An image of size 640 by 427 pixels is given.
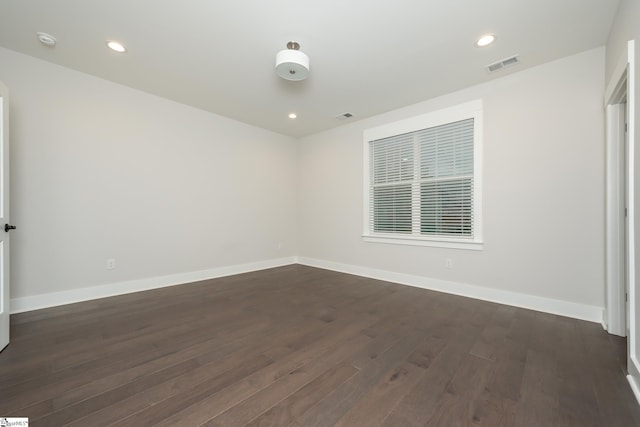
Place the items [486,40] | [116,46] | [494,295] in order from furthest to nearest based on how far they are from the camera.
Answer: [494,295] < [116,46] < [486,40]

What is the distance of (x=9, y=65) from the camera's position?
9.26 ft

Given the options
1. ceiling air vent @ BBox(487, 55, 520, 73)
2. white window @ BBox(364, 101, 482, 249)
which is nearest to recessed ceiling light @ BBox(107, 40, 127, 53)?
white window @ BBox(364, 101, 482, 249)

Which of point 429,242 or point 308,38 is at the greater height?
point 308,38

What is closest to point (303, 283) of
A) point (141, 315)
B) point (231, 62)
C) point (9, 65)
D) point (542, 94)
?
point (141, 315)

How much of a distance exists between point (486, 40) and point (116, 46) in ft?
12.3

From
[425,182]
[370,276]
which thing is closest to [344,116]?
[425,182]

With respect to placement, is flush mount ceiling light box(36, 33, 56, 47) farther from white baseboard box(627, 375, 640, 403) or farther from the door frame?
white baseboard box(627, 375, 640, 403)

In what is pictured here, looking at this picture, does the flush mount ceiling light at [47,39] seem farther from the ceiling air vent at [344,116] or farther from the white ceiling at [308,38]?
the ceiling air vent at [344,116]

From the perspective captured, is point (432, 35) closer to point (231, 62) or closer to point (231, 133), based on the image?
point (231, 62)

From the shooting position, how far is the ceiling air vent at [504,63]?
9.46ft

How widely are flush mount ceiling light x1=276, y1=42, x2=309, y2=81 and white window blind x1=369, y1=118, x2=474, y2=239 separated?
7.28ft

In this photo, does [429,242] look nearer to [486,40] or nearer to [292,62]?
[486,40]

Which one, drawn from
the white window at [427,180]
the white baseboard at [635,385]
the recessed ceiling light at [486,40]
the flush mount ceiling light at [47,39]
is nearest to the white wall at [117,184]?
the flush mount ceiling light at [47,39]

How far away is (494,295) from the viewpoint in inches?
129
